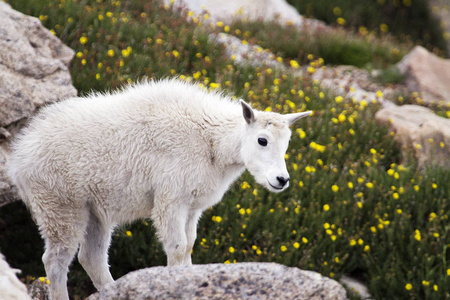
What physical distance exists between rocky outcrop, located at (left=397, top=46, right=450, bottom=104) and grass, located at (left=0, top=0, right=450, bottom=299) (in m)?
2.05

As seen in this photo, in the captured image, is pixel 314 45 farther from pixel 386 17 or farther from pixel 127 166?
pixel 127 166

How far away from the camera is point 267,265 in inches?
194

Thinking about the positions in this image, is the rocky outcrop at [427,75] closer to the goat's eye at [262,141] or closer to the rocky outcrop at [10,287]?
the goat's eye at [262,141]

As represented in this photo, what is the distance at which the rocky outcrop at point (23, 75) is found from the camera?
21.7 ft

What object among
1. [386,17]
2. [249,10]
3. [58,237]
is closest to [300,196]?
[58,237]

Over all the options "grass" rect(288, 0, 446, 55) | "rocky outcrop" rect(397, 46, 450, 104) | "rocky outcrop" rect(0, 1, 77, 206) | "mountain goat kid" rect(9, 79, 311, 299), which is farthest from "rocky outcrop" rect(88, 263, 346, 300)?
"grass" rect(288, 0, 446, 55)

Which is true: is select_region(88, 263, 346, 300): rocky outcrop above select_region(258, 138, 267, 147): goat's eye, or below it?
below

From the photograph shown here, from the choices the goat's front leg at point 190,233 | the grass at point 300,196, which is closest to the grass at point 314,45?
the grass at point 300,196

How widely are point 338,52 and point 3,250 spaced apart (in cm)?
834

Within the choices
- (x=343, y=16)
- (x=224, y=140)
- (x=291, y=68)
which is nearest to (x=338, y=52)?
(x=291, y=68)

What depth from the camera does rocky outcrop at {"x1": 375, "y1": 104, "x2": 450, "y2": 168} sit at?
30.3 ft

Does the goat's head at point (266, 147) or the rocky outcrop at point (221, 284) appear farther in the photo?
the goat's head at point (266, 147)

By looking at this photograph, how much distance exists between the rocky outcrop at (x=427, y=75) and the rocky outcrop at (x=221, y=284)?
796 cm

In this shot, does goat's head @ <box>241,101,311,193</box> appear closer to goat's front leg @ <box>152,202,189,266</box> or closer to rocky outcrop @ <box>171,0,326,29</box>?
goat's front leg @ <box>152,202,189,266</box>
